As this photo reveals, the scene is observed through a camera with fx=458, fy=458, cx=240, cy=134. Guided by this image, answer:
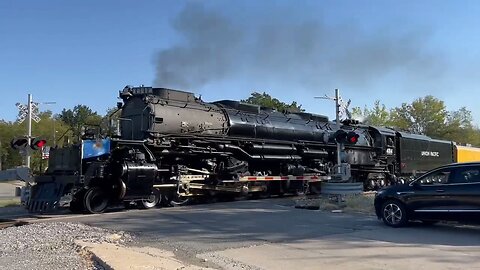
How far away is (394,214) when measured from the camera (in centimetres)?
1142

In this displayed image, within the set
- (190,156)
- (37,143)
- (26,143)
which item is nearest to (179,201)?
(190,156)

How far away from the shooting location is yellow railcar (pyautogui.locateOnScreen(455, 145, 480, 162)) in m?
34.7

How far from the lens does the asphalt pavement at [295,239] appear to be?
7.55 metres

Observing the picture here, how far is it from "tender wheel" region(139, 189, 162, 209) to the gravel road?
4.61m

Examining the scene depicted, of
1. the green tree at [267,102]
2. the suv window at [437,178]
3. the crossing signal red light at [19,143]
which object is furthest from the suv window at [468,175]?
the green tree at [267,102]

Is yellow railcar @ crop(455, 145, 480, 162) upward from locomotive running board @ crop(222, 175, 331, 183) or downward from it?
upward

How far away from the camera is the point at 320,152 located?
2284 centimetres

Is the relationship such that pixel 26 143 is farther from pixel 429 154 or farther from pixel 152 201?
pixel 429 154

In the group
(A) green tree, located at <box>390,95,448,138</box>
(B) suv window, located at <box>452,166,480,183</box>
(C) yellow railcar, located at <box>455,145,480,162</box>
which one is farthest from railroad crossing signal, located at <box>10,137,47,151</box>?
(A) green tree, located at <box>390,95,448,138</box>

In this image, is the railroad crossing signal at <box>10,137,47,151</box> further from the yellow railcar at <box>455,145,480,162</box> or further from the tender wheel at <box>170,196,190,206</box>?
the yellow railcar at <box>455,145,480,162</box>

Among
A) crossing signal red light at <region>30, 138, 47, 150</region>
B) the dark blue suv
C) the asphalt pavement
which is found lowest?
the asphalt pavement

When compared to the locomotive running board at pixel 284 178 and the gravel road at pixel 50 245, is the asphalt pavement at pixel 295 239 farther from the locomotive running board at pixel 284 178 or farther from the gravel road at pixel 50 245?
the locomotive running board at pixel 284 178

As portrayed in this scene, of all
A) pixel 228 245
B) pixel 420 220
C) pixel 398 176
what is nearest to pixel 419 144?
pixel 398 176

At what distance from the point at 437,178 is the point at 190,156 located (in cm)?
893
